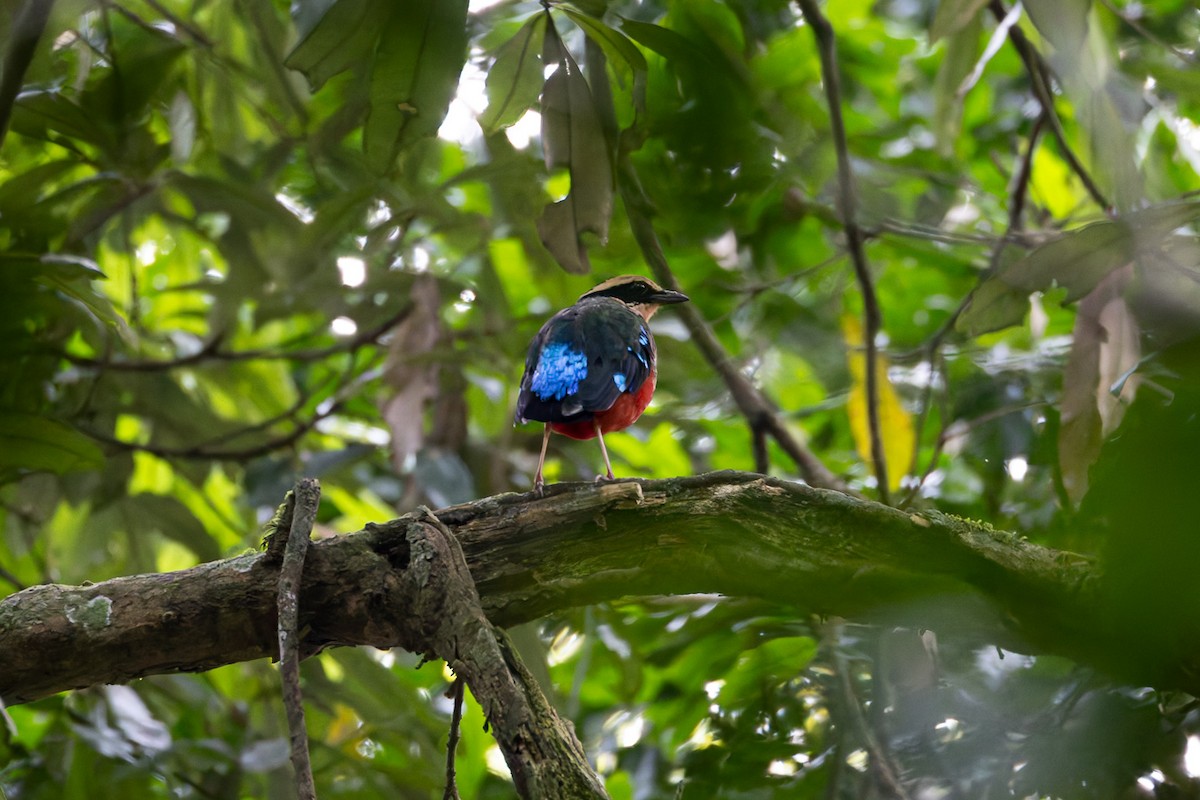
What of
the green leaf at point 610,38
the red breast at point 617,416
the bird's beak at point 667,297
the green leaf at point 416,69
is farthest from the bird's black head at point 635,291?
the green leaf at point 416,69

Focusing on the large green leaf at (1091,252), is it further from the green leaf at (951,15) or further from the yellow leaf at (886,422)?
the yellow leaf at (886,422)

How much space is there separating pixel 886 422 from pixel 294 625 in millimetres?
3425

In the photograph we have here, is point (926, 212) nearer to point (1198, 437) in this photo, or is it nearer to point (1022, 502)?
point (1022, 502)

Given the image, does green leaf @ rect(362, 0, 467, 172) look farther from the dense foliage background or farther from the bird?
the bird

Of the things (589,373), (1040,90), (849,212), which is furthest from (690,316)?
(1040,90)

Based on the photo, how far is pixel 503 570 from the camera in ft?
7.88

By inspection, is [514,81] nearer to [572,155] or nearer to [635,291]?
[572,155]

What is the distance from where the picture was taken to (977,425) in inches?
171

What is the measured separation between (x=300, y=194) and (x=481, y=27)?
1.95m

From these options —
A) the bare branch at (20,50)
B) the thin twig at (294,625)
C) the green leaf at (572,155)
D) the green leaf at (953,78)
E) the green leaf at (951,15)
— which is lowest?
the thin twig at (294,625)

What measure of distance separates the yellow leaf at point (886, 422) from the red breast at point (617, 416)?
146 cm

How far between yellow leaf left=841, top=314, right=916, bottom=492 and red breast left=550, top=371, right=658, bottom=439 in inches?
57.3

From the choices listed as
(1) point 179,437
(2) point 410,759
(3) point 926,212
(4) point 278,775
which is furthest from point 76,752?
(3) point 926,212

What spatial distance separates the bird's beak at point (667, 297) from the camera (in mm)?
4129
